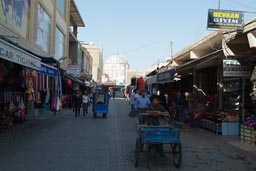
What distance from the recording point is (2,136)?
538 inches

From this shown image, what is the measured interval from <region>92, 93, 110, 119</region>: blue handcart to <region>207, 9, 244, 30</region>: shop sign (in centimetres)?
1147

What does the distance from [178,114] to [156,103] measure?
10593 mm

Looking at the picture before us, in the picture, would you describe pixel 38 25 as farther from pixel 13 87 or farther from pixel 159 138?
pixel 159 138

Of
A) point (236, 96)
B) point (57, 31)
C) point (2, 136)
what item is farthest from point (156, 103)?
point (57, 31)

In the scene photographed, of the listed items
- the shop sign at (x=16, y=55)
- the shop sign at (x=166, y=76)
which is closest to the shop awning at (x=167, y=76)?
the shop sign at (x=166, y=76)

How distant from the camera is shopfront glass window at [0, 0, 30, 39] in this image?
15469mm

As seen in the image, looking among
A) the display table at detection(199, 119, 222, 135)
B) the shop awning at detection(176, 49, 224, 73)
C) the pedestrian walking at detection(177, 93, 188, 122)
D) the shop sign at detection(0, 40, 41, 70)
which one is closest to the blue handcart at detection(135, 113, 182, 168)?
the shop sign at detection(0, 40, 41, 70)

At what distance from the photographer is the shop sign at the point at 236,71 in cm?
1417

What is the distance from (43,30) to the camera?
24625 mm

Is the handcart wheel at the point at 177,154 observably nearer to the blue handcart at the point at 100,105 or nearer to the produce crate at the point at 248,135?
the produce crate at the point at 248,135

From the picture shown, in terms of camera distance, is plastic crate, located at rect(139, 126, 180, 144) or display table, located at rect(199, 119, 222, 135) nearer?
plastic crate, located at rect(139, 126, 180, 144)

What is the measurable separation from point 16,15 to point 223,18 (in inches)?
352

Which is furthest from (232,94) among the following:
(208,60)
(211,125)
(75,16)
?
(75,16)

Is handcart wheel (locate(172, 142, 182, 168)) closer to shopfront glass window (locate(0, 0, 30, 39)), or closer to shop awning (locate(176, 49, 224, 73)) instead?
shop awning (locate(176, 49, 224, 73))
